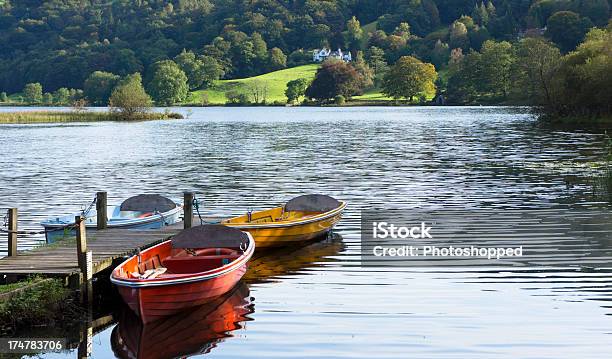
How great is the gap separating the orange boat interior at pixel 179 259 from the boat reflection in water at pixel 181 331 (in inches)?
47.9

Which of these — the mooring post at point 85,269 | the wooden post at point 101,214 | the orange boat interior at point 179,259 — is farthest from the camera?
the wooden post at point 101,214

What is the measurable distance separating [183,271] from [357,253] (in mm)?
6568

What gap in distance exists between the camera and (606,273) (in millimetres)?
23141

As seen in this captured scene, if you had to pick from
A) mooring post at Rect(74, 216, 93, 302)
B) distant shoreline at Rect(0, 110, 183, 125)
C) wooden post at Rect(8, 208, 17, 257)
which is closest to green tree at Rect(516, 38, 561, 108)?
distant shoreline at Rect(0, 110, 183, 125)

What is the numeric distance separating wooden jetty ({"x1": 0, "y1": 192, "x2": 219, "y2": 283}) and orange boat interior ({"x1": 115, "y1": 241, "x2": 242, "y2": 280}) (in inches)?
20.0

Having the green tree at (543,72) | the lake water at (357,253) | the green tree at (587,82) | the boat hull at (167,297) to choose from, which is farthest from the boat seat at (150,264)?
the green tree at (543,72)

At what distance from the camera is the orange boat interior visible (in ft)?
69.0

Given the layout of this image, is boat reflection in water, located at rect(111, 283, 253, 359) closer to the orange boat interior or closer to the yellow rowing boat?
the orange boat interior

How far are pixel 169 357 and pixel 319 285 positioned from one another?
6290mm

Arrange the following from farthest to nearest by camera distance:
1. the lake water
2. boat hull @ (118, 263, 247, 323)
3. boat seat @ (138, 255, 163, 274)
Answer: boat seat @ (138, 255, 163, 274)
boat hull @ (118, 263, 247, 323)
the lake water

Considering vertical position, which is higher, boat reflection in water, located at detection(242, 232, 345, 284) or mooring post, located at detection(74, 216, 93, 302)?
mooring post, located at detection(74, 216, 93, 302)

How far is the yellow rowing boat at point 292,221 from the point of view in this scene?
2680 centimetres

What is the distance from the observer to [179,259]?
22.0 metres

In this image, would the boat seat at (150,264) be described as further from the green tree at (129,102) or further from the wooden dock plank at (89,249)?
the green tree at (129,102)
